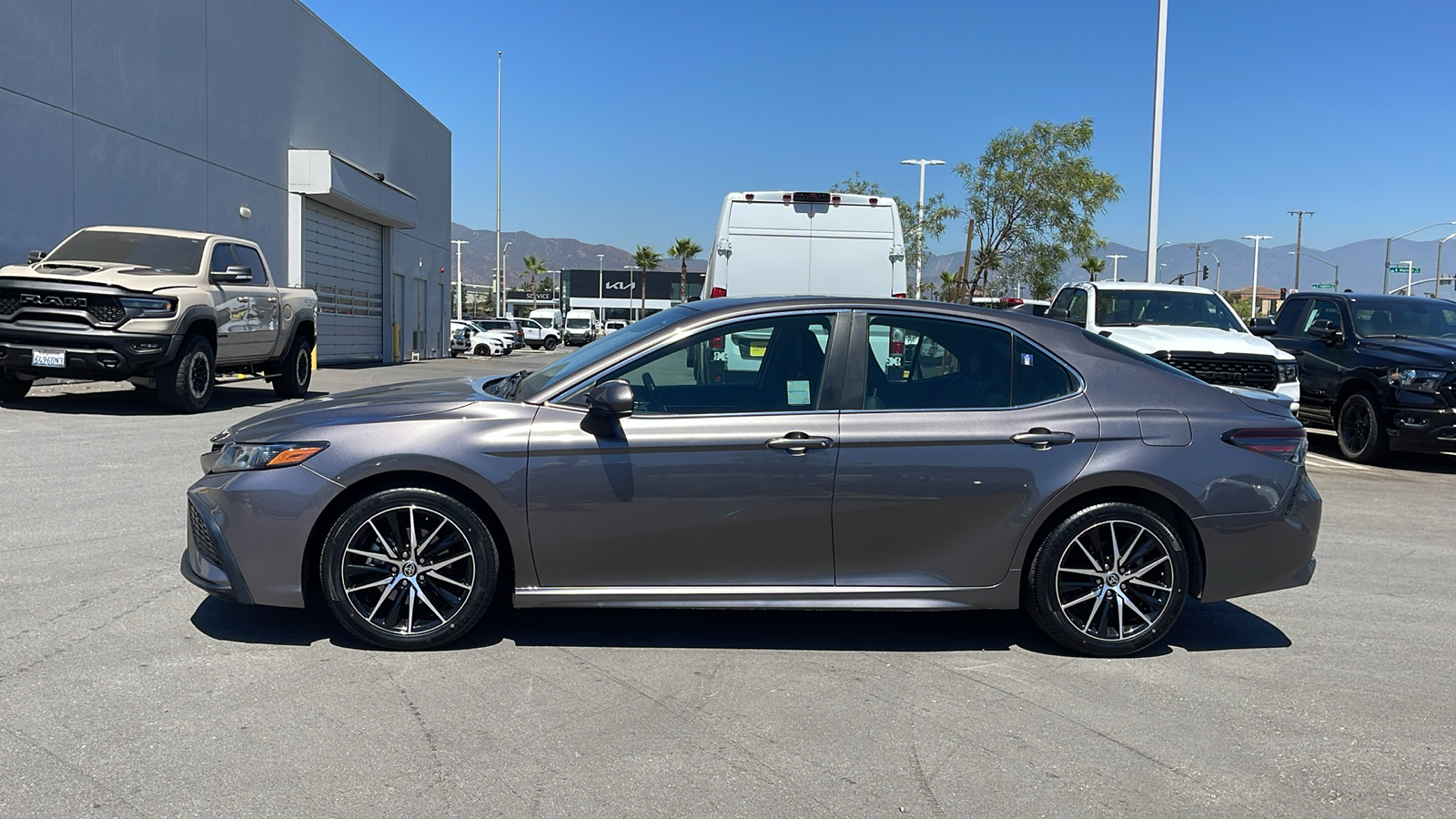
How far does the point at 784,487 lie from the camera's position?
450 cm

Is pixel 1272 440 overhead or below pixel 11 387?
overhead

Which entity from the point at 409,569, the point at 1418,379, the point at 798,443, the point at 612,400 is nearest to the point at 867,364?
the point at 798,443

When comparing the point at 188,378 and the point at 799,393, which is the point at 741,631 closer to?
the point at 799,393

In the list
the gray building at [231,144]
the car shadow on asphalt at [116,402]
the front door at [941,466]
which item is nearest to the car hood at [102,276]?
the car shadow on asphalt at [116,402]

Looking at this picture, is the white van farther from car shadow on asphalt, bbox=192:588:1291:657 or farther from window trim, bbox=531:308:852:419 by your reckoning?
window trim, bbox=531:308:852:419

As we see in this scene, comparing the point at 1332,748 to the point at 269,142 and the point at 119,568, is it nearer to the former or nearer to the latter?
the point at 119,568

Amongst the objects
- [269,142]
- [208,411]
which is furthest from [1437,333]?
[269,142]

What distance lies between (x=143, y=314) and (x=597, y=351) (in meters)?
9.15

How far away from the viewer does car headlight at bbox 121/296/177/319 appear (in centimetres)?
1189

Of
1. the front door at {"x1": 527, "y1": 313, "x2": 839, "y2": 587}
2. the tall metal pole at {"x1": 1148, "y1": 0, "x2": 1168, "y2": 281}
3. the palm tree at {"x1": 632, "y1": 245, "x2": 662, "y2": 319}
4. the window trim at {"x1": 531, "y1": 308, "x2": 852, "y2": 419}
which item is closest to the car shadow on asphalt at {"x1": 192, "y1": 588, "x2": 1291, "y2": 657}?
the front door at {"x1": 527, "y1": 313, "x2": 839, "y2": 587}

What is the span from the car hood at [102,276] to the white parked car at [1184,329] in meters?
9.61

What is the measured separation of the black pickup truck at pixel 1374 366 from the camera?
11297mm

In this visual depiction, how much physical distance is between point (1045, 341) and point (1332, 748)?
6.44ft

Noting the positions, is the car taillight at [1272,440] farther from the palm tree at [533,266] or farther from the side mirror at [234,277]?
the palm tree at [533,266]
